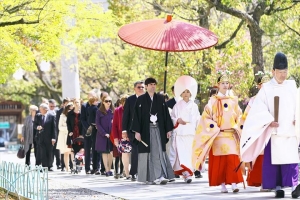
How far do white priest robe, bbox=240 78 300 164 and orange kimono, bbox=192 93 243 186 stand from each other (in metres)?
0.92

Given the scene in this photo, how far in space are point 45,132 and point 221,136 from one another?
27.7 ft

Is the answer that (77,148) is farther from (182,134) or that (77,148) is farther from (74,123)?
(182,134)

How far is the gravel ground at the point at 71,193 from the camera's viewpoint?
13902 millimetres

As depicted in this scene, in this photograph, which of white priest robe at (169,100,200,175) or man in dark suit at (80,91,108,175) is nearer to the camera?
white priest robe at (169,100,200,175)

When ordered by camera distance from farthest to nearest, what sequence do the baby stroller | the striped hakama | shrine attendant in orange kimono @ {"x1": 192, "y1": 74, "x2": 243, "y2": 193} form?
the baby stroller, the striped hakama, shrine attendant in orange kimono @ {"x1": 192, "y1": 74, "x2": 243, "y2": 193}

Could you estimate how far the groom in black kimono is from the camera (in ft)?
52.0

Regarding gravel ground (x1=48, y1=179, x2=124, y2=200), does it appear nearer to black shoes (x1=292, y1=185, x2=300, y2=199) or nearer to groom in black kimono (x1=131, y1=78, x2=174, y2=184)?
groom in black kimono (x1=131, y1=78, x2=174, y2=184)

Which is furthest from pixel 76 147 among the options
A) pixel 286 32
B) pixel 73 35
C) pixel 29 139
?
pixel 286 32

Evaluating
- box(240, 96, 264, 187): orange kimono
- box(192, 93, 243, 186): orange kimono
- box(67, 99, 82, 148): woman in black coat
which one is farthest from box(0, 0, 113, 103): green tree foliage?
box(240, 96, 264, 187): orange kimono

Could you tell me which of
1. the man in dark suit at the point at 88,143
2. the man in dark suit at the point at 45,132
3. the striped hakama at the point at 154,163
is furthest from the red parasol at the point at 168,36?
the man in dark suit at the point at 45,132

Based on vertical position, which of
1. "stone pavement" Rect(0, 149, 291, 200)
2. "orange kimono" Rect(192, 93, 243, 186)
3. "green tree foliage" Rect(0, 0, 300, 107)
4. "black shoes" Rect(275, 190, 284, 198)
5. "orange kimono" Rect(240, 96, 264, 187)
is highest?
"green tree foliage" Rect(0, 0, 300, 107)

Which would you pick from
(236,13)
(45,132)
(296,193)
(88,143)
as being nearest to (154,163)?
(296,193)

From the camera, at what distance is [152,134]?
15953 millimetres

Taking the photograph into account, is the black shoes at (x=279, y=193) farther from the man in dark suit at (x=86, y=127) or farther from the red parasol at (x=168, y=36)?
the man in dark suit at (x=86, y=127)
